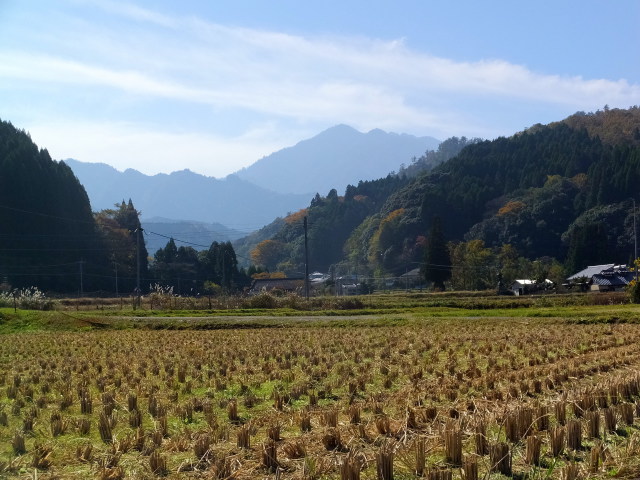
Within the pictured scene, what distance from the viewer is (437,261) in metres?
66.8

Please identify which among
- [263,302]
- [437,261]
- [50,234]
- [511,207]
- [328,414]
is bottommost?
[263,302]

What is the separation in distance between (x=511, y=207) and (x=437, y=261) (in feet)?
79.6

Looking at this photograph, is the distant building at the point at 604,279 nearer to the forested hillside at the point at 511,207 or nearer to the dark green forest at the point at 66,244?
the forested hillside at the point at 511,207

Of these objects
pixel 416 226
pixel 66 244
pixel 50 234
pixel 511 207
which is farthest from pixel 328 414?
pixel 416 226

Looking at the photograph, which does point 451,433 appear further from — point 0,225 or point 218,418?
point 0,225

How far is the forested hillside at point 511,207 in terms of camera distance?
7725cm

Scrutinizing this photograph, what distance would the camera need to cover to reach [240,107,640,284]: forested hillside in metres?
77.2

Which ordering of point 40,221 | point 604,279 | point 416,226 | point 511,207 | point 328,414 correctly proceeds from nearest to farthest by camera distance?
point 328,414, point 604,279, point 40,221, point 511,207, point 416,226

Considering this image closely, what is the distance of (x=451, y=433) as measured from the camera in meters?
5.76

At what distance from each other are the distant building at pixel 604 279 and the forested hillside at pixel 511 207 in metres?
10.1

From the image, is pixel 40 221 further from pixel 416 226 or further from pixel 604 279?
pixel 604 279

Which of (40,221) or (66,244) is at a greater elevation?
(40,221)

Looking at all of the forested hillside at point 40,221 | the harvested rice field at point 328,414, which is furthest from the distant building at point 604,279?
the forested hillside at point 40,221

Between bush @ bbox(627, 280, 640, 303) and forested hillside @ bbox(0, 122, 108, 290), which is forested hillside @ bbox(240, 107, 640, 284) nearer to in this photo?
bush @ bbox(627, 280, 640, 303)
